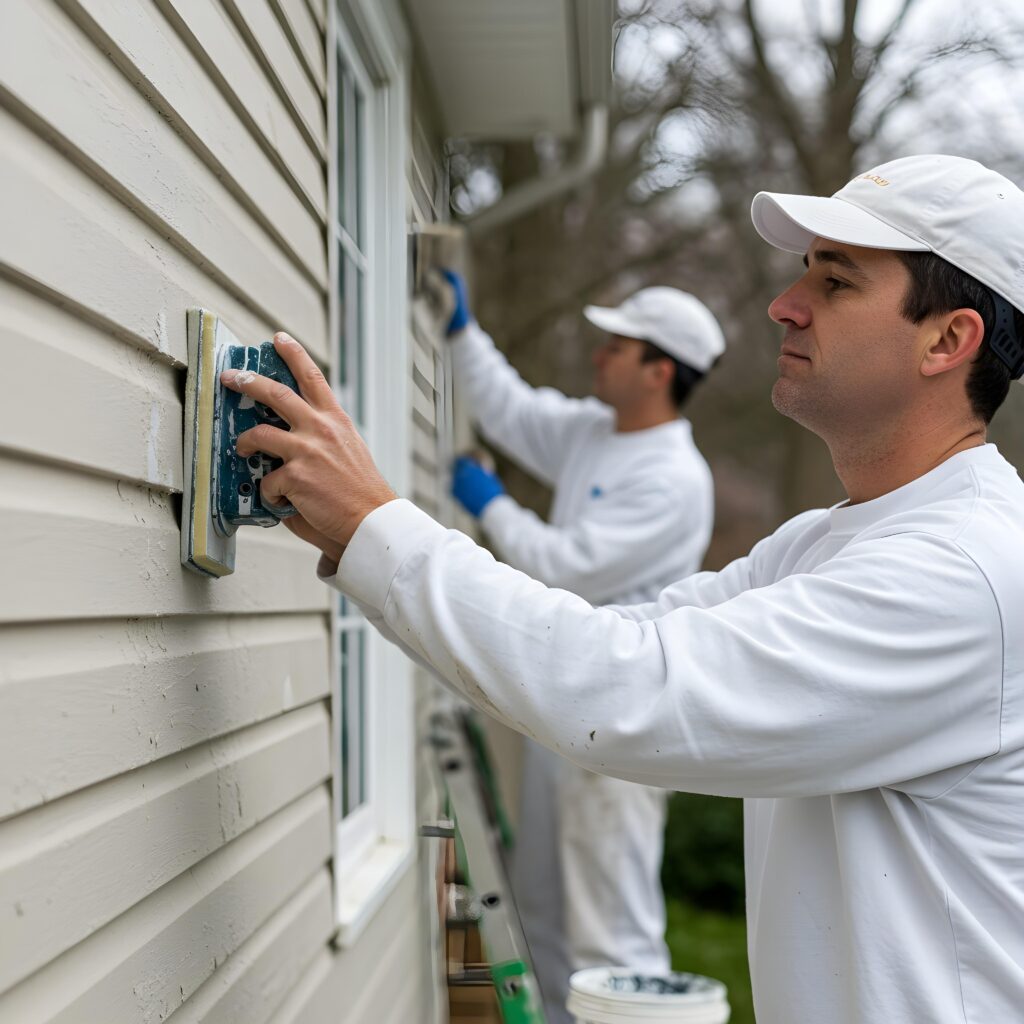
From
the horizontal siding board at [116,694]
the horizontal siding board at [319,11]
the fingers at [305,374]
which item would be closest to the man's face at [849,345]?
the fingers at [305,374]

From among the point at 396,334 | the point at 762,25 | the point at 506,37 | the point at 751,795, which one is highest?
the point at 762,25

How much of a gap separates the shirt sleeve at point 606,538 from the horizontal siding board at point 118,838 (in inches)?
87.3

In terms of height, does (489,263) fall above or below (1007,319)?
above

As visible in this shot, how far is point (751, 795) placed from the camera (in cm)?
162

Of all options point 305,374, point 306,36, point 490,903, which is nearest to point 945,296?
point 305,374

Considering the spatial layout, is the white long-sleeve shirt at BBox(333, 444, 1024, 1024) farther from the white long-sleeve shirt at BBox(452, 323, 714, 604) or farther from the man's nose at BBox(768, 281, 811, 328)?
the white long-sleeve shirt at BBox(452, 323, 714, 604)

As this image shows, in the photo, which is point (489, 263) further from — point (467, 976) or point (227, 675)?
point (227, 675)

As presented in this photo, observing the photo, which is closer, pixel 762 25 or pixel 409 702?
pixel 409 702

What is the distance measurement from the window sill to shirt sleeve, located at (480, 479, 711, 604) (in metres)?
1.10

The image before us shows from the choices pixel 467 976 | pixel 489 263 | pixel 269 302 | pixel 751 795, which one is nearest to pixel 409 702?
pixel 467 976

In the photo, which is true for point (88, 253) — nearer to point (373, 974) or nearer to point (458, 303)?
point (373, 974)

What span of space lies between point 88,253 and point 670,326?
342 cm

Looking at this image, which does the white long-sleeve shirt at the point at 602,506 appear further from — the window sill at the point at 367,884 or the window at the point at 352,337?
the window sill at the point at 367,884

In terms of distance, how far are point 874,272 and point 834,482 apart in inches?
297
